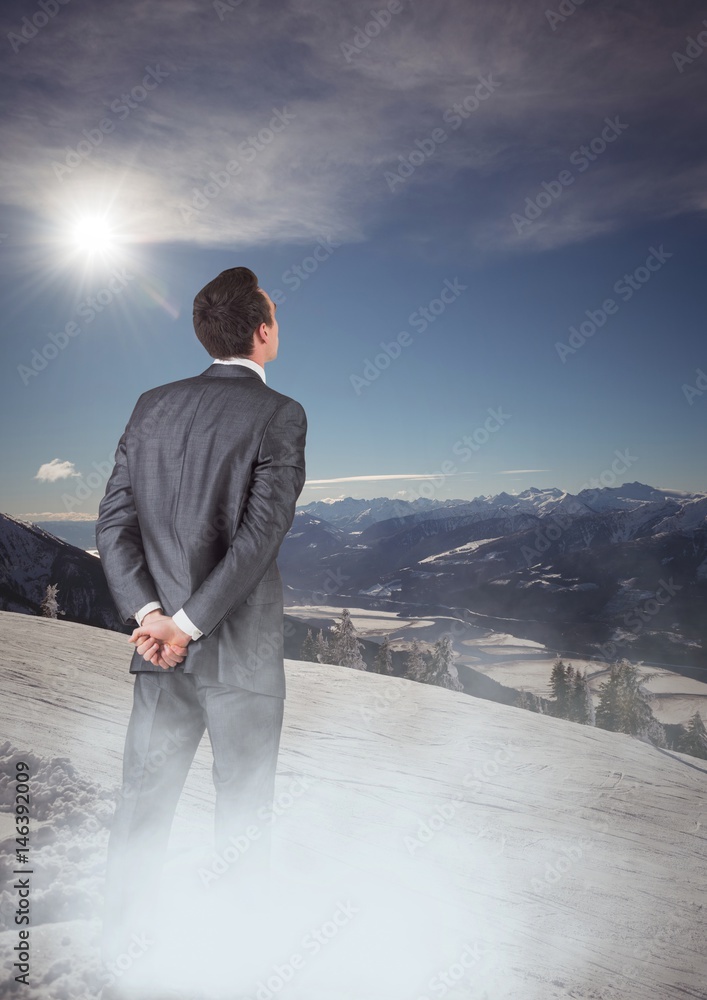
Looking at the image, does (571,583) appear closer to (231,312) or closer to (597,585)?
(597,585)

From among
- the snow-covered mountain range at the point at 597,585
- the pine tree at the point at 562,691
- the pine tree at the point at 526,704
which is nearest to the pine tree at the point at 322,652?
the pine tree at the point at 526,704

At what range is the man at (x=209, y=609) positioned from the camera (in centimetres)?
201

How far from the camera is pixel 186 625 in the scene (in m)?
1.99

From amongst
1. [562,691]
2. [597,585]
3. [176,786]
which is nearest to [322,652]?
[562,691]

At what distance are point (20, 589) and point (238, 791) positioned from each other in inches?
4233

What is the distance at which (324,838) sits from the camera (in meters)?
3.36

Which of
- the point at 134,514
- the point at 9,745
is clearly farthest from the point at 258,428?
the point at 9,745

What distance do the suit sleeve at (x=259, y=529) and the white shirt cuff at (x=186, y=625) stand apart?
0.02 meters

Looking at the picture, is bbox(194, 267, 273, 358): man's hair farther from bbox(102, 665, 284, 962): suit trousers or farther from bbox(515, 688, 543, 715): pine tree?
bbox(515, 688, 543, 715): pine tree

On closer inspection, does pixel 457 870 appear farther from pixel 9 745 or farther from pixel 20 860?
pixel 9 745

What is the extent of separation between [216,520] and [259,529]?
0.18 m

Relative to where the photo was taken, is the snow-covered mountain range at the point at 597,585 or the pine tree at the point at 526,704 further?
the snow-covered mountain range at the point at 597,585

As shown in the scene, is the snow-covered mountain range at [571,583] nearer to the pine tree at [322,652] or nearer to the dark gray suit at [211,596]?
the pine tree at [322,652]

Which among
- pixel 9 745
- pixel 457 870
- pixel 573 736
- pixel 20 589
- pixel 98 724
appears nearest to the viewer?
pixel 457 870
